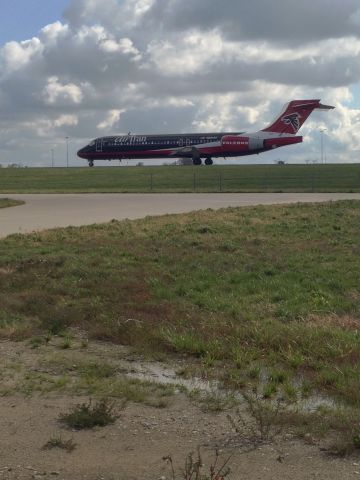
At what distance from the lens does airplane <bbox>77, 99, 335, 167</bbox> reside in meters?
76.2

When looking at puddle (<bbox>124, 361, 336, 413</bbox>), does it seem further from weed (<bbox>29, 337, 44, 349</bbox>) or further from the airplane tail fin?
the airplane tail fin

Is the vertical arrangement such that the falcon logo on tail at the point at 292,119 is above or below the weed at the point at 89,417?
above

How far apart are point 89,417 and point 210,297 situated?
4271 mm

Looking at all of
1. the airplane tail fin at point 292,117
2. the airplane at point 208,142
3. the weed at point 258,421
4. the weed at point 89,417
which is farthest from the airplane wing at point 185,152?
the weed at point 89,417

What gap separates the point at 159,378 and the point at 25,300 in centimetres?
351

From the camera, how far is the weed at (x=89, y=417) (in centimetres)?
455

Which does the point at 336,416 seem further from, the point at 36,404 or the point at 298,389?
the point at 36,404

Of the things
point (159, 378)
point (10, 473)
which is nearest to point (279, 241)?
point (159, 378)

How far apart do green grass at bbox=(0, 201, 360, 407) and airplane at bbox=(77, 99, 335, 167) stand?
2432 inches

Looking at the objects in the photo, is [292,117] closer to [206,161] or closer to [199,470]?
[206,161]

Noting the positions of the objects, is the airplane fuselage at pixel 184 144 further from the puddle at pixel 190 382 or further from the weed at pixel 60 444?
the weed at pixel 60 444

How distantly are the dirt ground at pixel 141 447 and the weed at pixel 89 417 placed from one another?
5cm

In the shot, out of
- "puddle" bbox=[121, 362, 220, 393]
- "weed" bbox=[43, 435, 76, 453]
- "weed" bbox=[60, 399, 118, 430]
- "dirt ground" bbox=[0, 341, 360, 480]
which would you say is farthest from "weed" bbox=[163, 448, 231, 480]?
"puddle" bbox=[121, 362, 220, 393]

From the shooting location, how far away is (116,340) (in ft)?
23.4
